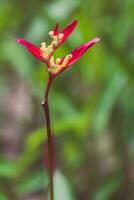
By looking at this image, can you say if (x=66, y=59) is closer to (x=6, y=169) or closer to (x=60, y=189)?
(x=60, y=189)

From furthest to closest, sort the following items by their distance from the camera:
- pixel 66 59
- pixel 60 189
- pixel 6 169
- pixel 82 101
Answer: pixel 82 101 → pixel 6 169 → pixel 60 189 → pixel 66 59

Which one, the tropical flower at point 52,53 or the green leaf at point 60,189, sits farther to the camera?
the green leaf at point 60,189

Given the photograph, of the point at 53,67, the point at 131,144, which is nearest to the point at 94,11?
the point at 131,144

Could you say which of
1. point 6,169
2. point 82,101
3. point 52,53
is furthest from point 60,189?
point 82,101

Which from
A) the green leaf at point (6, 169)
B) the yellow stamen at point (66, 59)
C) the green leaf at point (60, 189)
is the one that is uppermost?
the yellow stamen at point (66, 59)

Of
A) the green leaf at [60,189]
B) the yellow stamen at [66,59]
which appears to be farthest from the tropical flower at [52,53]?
the green leaf at [60,189]

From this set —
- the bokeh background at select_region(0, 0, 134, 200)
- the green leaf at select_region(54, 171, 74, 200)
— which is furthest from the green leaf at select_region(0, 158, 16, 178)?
the green leaf at select_region(54, 171, 74, 200)

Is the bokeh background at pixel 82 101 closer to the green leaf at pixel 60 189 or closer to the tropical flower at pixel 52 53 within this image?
the green leaf at pixel 60 189

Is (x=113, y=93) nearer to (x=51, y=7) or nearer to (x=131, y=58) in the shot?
(x=131, y=58)
